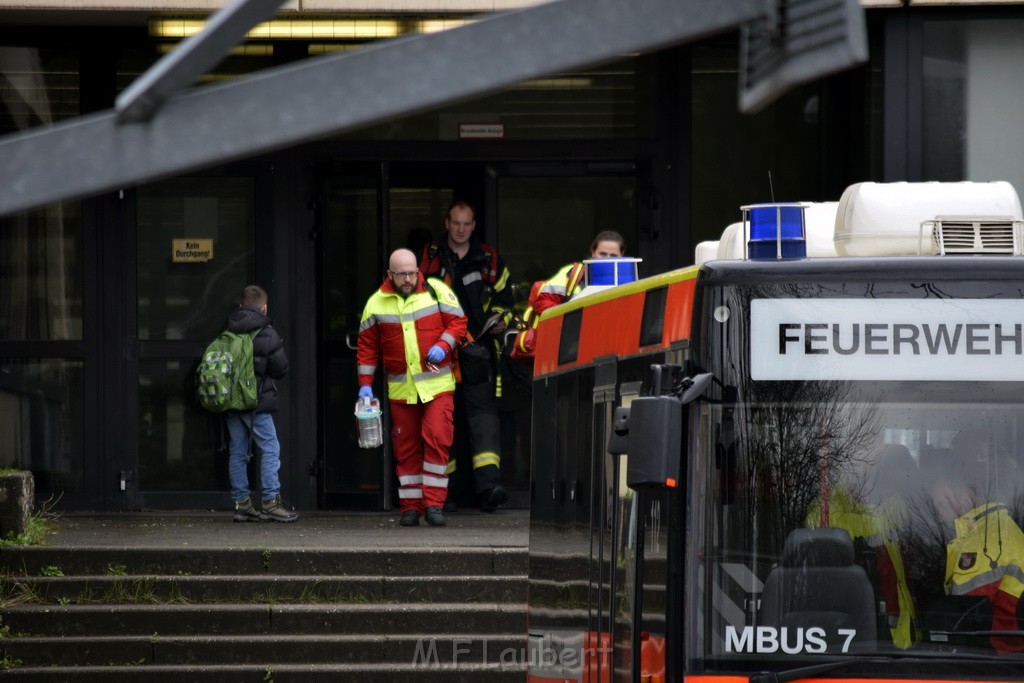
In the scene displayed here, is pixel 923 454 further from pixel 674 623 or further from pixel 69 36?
pixel 69 36

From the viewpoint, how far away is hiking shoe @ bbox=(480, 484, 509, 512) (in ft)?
42.5

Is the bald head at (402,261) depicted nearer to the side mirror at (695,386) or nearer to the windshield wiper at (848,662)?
the side mirror at (695,386)

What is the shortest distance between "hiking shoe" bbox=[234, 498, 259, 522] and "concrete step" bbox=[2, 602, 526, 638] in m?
2.23

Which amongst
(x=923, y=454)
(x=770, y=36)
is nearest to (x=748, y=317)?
(x=923, y=454)

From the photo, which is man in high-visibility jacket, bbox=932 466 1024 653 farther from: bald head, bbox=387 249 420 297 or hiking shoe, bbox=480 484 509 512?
hiking shoe, bbox=480 484 509 512

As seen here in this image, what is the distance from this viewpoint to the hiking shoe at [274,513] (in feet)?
41.4

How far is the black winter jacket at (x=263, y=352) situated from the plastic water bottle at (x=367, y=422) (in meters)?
0.70

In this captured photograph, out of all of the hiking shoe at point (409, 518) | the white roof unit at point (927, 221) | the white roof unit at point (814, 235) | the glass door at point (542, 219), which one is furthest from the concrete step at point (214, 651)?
the white roof unit at point (927, 221)

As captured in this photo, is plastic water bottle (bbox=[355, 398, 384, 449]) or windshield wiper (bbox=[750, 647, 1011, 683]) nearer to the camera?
windshield wiper (bbox=[750, 647, 1011, 683])

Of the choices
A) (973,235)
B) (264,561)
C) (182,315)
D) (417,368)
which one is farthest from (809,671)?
(182,315)

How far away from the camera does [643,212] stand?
1357cm

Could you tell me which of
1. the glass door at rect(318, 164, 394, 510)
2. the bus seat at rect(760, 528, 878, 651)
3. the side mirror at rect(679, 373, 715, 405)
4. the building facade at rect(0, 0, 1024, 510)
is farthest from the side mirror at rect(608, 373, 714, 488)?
the glass door at rect(318, 164, 394, 510)

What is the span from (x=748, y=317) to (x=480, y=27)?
8.29 feet

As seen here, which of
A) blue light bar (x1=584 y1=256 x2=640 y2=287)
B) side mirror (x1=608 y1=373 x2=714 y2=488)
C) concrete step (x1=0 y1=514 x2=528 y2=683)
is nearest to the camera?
side mirror (x1=608 y1=373 x2=714 y2=488)
